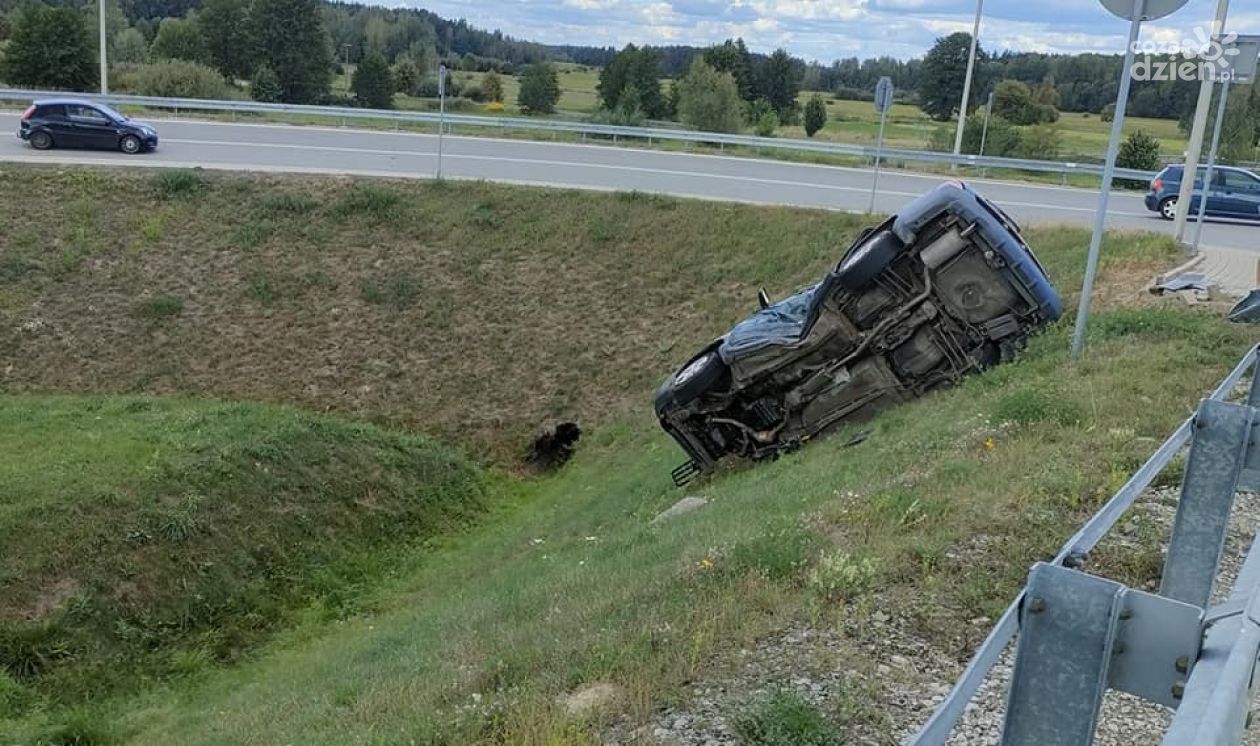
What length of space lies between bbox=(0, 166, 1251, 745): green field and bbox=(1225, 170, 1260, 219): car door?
8819 millimetres

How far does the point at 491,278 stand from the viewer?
19.7 metres

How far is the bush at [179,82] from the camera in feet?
136

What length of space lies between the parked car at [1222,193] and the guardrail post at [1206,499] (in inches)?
927

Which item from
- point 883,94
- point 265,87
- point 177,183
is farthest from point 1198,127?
point 265,87

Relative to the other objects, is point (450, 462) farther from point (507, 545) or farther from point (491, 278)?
point (491, 278)

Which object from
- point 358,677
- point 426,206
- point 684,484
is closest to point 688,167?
point 426,206

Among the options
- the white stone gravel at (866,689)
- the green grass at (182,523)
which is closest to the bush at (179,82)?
the green grass at (182,523)

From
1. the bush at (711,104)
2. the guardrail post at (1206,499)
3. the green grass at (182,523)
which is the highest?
the bush at (711,104)

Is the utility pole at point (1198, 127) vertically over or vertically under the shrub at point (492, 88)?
under

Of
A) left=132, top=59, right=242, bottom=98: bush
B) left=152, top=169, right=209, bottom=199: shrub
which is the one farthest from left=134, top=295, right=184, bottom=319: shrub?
left=132, top=59, right=242, bottom=98: bush

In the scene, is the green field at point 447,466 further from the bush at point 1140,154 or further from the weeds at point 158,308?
the bush at point 1140,154

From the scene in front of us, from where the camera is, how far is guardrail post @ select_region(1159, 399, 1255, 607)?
11.8 feet

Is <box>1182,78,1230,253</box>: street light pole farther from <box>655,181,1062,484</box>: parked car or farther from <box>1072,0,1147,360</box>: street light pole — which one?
<box>655,181,1062,484</box>: parked car

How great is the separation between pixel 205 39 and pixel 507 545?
71.4 m
